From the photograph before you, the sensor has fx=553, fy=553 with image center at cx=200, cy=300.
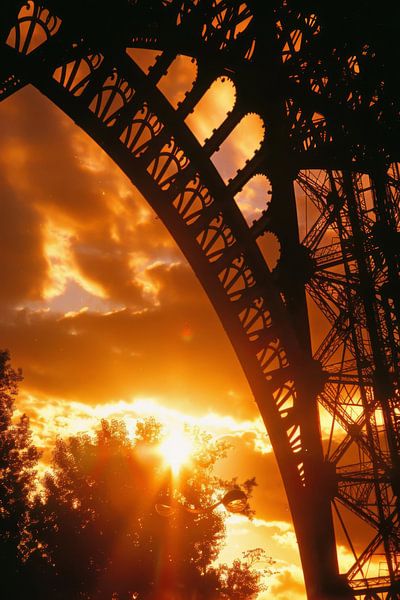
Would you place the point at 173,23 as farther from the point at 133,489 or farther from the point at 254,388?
the point at 133,489

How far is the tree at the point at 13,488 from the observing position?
24969mm

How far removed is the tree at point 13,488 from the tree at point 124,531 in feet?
3.76

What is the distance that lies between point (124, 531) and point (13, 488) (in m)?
7.34

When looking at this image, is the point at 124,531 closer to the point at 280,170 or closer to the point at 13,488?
the point at 13,488

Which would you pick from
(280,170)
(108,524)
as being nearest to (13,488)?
(108,524)

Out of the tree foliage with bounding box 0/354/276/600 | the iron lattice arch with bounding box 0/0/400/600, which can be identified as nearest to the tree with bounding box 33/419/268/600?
the tree foliage with bounding box 0/354/276/600

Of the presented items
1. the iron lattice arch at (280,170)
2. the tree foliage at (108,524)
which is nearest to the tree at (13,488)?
the tree foliage at (108,524)

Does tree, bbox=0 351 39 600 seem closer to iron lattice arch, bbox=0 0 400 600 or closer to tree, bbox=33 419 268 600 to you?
tree, bbox=33 419 268 600

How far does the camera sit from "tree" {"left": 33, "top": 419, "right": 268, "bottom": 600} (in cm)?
2617

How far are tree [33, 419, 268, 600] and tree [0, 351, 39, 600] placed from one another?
1.15 meters

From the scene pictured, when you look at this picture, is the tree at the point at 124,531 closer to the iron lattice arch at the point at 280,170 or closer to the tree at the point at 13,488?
the tree at the point at 13,488

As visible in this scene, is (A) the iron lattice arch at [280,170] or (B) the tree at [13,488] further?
(B) the tree at [13,488]

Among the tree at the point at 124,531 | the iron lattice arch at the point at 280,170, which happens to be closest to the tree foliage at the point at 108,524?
the tree at the point at 124,531

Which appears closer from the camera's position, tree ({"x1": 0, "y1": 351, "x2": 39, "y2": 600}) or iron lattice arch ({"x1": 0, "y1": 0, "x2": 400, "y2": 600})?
iron lattice arch ({"x1": 0, "y1": 0, "x2": 400, "y2": 600})
